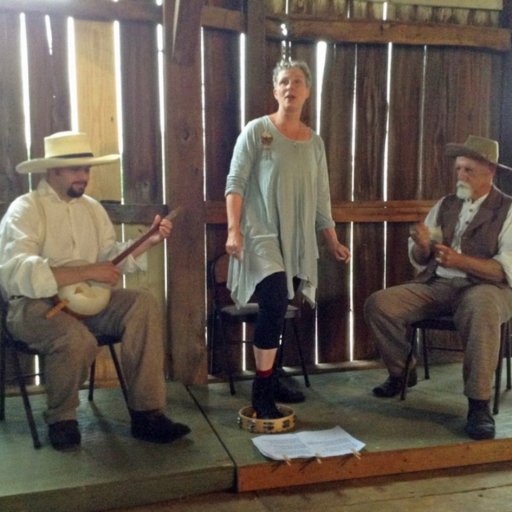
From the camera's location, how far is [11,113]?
359 centimetres

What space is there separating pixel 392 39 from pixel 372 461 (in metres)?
2.47

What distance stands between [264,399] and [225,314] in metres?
0.61

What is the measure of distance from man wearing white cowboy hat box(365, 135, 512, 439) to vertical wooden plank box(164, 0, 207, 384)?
0.96m

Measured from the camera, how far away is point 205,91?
391 cm

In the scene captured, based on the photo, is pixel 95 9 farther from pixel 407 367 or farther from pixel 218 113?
pixel 407 367

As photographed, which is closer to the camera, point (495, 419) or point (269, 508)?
point (269, 508)

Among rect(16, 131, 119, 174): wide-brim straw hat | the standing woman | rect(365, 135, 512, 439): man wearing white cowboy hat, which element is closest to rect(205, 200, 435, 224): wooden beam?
rect(365, 135, 512, 439): man wearing white cowboy hat

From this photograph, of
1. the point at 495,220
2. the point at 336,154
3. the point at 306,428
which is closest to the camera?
the point at 306,428

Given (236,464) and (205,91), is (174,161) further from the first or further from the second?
(236,464)

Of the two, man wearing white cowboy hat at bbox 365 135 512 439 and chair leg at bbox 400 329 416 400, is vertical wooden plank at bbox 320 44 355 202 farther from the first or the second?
chair leg at bbox 400 329 416 400

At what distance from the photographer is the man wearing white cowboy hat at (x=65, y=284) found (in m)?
2.90

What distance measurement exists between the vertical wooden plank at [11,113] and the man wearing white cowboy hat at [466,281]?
1.98 m

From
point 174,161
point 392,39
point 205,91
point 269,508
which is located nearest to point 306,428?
point 269,508

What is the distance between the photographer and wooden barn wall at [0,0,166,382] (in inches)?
141
